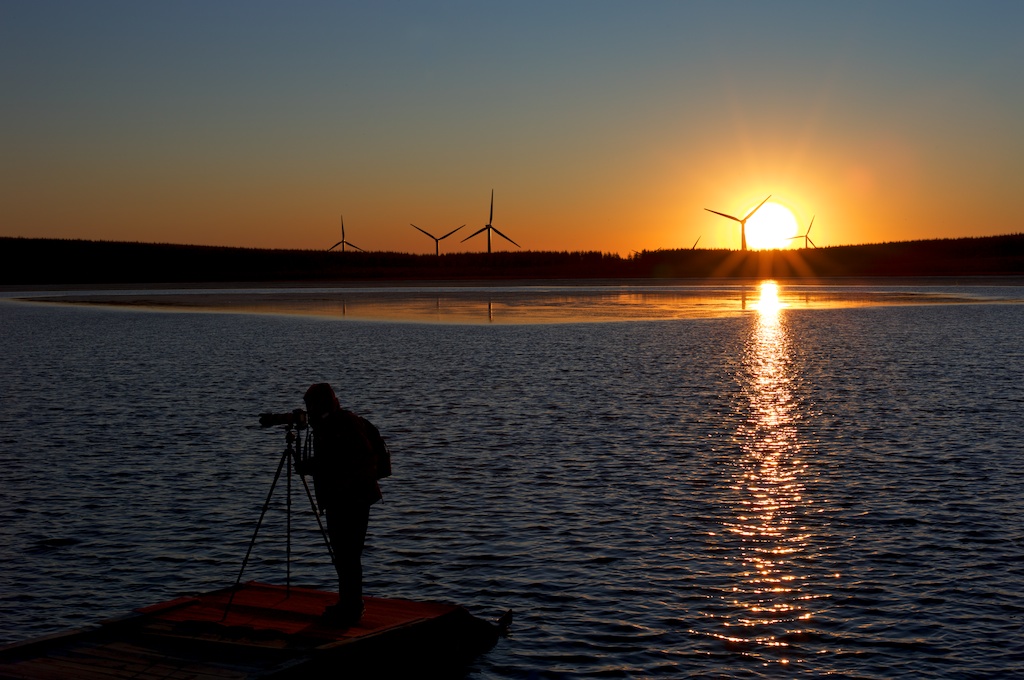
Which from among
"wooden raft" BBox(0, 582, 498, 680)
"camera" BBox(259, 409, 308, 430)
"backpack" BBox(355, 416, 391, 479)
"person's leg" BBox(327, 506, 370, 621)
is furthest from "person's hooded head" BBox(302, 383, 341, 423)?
"wooden raft" BBox(0, 582, 498, 680)

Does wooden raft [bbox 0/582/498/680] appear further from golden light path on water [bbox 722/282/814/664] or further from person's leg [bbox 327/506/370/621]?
golden light path on water [bbox 722/282/814/664]

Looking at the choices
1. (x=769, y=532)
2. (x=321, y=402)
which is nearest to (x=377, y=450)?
(x=321, y=402)

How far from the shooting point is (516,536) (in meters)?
16.5

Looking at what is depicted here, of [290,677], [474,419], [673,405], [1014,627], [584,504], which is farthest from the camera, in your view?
[673,405]

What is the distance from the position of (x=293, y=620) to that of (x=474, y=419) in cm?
1711

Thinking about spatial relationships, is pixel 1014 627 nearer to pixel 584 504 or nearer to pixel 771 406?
pixel 584 504

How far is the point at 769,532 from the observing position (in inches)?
663

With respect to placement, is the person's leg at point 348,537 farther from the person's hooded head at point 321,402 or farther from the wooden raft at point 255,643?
the person's hooded head at point 321,402

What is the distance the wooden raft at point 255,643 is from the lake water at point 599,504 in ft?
2.09

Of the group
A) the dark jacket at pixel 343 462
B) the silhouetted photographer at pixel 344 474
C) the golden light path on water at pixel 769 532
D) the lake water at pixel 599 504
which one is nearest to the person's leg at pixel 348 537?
the silhouetted photographer at pixel 344 474

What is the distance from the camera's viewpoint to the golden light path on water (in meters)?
12.5

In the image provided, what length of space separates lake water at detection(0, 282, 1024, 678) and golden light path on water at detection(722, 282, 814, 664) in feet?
0.17

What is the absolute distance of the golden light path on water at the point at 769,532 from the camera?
12.5m

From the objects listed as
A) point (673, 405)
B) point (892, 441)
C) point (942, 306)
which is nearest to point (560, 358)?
point (673, 405)
